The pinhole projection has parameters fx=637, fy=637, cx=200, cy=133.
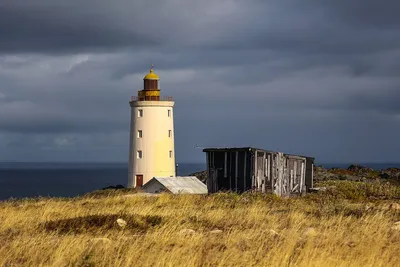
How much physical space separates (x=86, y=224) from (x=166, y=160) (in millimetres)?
33828

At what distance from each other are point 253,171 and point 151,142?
19198 mm

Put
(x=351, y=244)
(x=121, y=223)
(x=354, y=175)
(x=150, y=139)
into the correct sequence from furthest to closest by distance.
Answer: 1. (x=354, y=175)
2. (x=150, y=139)
3. (x=121, y=223)
4. (x=351, y=244)

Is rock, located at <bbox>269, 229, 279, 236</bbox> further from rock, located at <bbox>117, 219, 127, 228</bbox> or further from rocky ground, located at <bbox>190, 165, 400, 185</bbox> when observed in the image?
rocky ground, located at <bbox>190, 165, 400, 185</bbox>

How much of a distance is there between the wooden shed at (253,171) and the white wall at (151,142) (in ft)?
50.2

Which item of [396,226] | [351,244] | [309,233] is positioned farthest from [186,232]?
[396,226]

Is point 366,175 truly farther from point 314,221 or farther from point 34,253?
point 34,253

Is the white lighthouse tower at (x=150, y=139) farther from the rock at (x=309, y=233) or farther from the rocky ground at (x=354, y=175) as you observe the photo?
the rock at (x=309, y=233)

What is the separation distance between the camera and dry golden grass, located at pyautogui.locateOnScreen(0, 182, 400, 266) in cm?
1005

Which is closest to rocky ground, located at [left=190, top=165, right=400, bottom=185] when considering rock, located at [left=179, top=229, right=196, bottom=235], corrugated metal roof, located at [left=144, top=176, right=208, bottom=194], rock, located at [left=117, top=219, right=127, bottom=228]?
corrugated metal roof, located at [left=144, top=176, right=208, bottom=194]

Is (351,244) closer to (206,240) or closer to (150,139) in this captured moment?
(206,240)

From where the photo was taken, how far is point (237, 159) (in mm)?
31266

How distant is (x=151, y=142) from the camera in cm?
4841

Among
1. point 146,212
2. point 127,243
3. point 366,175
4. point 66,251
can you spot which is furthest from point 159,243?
point 366,175

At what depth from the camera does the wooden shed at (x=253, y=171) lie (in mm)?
30562
